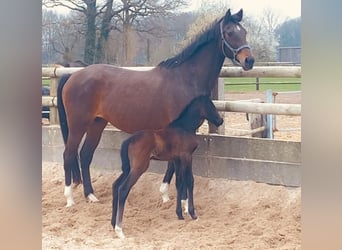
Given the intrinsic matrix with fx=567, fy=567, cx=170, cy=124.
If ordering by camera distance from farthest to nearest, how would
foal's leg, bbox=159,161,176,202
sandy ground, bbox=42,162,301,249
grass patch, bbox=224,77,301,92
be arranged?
grass patch, bbox=224,77,301,92, foal's leg, bbox=159,161,176,202, sandy ground, bbox=42,162,301,249

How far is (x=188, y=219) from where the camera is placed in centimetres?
288

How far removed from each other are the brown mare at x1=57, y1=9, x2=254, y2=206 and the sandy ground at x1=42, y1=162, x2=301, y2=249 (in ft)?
0.68

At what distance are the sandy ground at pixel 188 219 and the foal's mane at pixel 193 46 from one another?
0.70 metres

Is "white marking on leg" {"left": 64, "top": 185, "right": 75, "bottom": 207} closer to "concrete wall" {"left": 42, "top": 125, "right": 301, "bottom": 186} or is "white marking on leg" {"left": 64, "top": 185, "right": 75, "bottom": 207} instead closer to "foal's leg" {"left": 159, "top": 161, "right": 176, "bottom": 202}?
"concrete wall" {"left": 42, "top": 125, "right": 301, "bottom": 186}

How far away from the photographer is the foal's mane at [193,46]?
2.88 m

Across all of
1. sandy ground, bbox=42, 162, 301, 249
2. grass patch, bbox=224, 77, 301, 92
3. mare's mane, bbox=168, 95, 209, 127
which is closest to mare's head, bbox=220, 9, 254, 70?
mare's mane, bbox=168, 95, 209, 127

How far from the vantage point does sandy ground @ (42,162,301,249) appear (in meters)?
2.60

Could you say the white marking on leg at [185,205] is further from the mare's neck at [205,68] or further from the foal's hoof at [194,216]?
the mare's neck at [205,68]

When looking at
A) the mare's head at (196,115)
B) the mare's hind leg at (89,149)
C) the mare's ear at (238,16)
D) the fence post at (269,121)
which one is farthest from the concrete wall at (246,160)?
the mare's ear at (238,16)

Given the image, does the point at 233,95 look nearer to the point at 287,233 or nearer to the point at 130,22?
the point at 130,22

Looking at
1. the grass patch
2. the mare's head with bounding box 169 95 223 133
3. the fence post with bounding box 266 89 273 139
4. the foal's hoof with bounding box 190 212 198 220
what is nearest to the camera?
the mare's head with bounding box 169 95 223 133

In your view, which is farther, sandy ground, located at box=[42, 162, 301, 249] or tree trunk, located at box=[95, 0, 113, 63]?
tree trunk, located at box=[95, 0, 113, 63]
